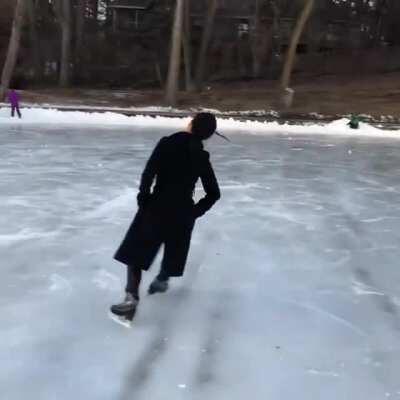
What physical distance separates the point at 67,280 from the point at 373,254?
2815 mm

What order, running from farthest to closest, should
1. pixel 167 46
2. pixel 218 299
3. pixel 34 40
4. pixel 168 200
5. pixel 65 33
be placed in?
1. pixel 167 46
2. pixel 34 40
3. pixel 65 33
4. pixel 218 299
5. pixel 168 200

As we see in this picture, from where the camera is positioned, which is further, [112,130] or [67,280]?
[112,130]

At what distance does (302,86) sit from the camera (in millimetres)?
37781

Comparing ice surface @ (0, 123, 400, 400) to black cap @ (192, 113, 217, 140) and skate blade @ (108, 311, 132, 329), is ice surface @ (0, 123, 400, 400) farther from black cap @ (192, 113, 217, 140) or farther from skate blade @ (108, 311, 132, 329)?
black cap @ (192, 113, 217, 140)

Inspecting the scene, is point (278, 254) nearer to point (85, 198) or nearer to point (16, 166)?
point (85, 198)

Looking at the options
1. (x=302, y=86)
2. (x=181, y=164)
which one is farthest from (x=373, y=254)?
(x=302, y=86)

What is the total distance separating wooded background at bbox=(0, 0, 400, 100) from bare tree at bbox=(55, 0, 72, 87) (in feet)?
1.27

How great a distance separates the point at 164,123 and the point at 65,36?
1743 cm

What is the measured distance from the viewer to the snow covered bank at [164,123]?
72.6ft

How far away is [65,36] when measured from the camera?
38.1m

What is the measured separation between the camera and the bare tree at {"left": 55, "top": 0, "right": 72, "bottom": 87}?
37.5 m

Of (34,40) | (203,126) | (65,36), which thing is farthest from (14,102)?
(203,126)

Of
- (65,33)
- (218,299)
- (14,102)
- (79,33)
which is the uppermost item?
(79,33)

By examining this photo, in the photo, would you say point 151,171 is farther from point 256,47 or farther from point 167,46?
point 167,46
